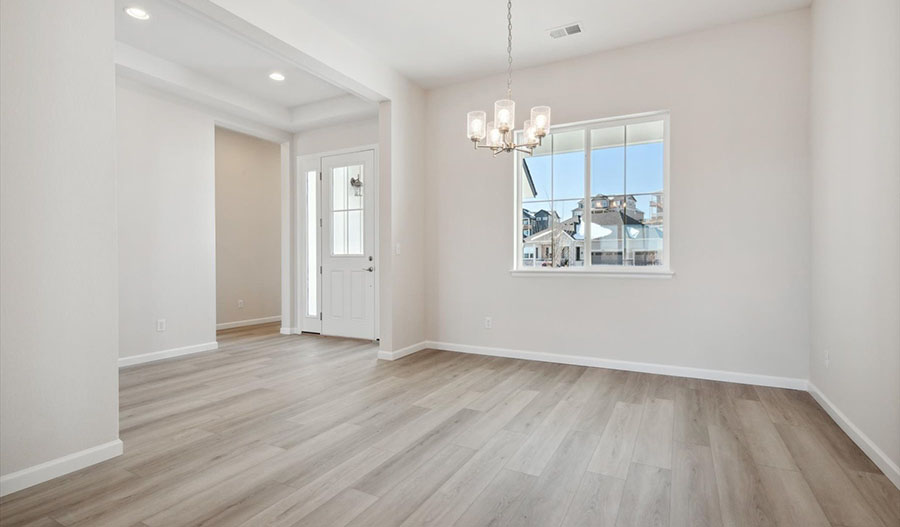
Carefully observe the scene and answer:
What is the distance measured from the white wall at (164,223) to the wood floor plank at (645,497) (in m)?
4.73

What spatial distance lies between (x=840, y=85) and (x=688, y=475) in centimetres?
271

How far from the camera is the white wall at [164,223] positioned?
14.4 feet

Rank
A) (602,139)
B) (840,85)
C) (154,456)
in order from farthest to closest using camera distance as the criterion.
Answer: (602,139) < (840,85) < (154,456)

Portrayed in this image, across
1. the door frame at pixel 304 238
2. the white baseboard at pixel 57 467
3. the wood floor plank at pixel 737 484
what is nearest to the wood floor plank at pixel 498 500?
the wood floor plank at pixel 737 484

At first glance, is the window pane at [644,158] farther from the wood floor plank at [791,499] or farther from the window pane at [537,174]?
the wood floor plank at [791,499]

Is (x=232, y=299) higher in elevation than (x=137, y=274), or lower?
lower

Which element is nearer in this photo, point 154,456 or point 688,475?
point 688,475

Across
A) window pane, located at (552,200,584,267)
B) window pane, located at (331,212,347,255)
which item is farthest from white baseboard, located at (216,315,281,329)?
window pane, located at (552,200,584,267)

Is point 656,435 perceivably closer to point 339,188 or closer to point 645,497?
point 645,497

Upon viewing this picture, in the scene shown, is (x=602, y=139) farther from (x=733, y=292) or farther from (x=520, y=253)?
(x=733, y=292)

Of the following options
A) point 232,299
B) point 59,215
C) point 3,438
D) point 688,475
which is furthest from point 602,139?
point 232,299

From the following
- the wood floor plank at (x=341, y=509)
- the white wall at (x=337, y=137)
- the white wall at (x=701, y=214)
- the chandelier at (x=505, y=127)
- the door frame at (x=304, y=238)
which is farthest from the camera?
the door frame at (x=304, y=238)

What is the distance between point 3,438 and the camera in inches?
76.9

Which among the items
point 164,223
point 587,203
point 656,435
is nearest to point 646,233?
point 587,203
